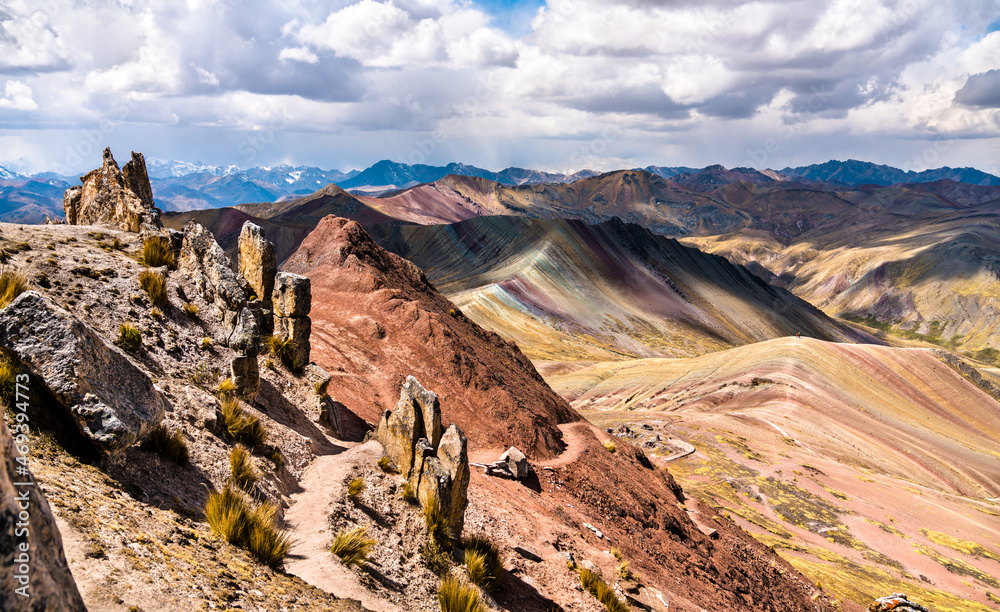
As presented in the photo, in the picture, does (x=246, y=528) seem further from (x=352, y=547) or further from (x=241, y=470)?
(x=241, y=470)

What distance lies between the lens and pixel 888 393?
5541 centimetres

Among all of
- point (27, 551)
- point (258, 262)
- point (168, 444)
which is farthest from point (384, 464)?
point (27, 551)

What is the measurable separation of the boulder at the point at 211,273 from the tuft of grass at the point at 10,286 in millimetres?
4282

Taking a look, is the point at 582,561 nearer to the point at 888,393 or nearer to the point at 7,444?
the point at 7,444

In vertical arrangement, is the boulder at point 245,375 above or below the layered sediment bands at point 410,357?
above

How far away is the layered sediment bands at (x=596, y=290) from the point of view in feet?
286

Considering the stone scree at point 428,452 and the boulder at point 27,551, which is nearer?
the boulder at point 27,551

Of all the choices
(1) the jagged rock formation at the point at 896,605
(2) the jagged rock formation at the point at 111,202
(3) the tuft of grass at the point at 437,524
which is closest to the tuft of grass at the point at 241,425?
(3) the tuft of grass at the point at 437,524

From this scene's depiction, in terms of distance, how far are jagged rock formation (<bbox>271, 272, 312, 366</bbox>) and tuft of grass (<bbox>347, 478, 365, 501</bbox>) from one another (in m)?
5.43

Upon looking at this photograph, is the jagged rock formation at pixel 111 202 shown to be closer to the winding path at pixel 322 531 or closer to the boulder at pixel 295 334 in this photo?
the boulder at pixel 295 334

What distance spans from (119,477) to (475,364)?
58.6 feet

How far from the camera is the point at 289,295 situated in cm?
1416

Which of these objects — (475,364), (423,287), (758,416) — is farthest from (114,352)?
(758,416)

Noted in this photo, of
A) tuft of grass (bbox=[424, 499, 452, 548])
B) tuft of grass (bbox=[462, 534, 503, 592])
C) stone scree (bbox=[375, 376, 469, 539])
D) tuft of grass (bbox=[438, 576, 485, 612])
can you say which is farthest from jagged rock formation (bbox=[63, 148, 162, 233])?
tuft of grass (bbox=[438, 576, 485, 612])
